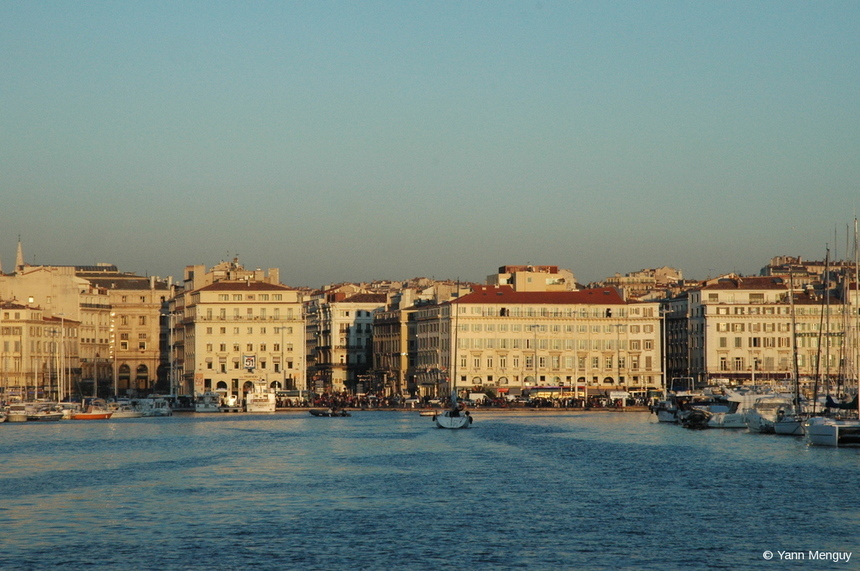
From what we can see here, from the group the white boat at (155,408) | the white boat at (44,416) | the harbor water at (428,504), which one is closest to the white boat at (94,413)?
the white boat at (44,416)

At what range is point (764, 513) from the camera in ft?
→ 128

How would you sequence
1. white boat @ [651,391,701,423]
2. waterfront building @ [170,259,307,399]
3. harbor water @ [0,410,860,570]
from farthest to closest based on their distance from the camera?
waterfront building @ [170,259,307,399], white boat @ [651,391,701,423], harbor water @ [0,410,860,570]

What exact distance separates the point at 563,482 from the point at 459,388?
7559 centimetres

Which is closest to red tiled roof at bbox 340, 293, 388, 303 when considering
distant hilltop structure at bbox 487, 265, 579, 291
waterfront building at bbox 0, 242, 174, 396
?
distant hilltop structure at bbox 487, 265, 579, 291

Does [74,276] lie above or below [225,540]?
above

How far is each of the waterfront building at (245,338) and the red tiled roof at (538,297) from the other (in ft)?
46.2

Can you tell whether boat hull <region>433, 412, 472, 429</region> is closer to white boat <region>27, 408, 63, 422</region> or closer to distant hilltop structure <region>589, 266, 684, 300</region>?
white boat <region>27, 408, 63, 422</region>

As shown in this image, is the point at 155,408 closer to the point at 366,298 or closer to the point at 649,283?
the point at 366,298

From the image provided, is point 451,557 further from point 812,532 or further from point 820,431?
point 820,431

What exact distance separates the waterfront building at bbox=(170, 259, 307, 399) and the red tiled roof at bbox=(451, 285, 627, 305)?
1409 centimetres

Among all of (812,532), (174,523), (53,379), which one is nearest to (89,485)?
(174,523)

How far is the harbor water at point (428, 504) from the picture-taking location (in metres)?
32.2

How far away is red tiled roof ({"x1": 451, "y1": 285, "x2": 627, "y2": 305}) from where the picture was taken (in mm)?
125500

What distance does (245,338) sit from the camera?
122875 millimetres
